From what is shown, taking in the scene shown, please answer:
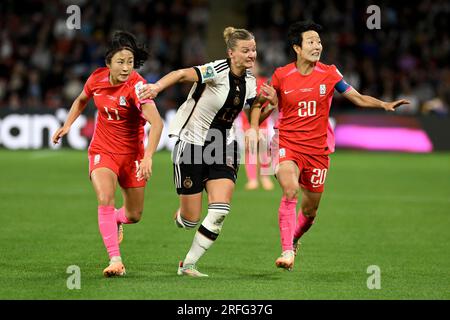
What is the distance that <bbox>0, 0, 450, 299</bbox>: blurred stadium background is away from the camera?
8.14 metres

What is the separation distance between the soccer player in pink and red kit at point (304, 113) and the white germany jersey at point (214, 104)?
387 mm

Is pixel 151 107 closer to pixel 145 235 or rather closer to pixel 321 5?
pixel 145 235

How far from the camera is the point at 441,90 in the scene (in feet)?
81.9

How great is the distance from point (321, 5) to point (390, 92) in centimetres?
463

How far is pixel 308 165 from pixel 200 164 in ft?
3.83

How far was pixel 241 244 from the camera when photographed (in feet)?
34.3

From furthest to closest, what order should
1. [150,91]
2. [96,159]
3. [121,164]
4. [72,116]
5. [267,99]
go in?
[72,116] < [267,99] < [121,164] < [96,159] < [150,91]

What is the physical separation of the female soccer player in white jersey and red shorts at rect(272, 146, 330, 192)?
0.60 meters

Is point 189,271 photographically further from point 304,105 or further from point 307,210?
point 304,105

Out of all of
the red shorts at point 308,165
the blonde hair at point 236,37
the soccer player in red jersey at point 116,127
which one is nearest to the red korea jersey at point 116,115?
the soccer player in red jersey at point 116,127

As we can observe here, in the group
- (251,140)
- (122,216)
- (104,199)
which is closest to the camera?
(104,199)

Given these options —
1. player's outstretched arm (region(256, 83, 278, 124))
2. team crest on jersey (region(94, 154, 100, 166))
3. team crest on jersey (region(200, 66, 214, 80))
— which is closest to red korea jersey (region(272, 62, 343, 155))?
player's outstretched arm (region(256, 83, 278, 124))

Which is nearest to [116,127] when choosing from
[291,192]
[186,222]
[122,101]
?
[122,101]
